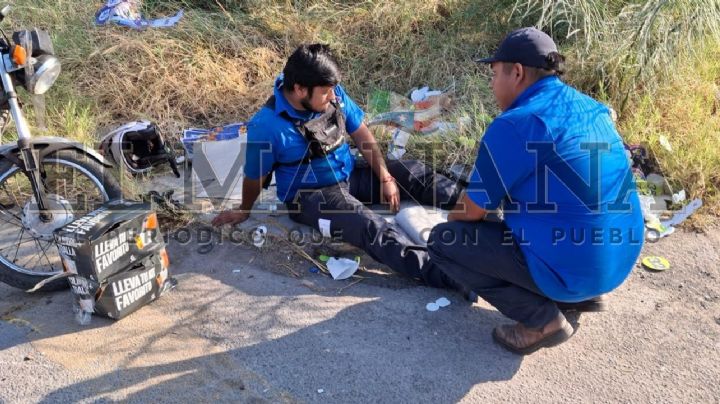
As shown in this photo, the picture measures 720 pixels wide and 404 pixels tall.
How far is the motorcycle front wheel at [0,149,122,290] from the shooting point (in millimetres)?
3150

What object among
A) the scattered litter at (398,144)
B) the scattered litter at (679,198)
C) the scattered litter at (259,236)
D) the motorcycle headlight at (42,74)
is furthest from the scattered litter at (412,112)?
the motorcycle headlight at (42,74)

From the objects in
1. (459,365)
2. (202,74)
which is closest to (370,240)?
(459,365)

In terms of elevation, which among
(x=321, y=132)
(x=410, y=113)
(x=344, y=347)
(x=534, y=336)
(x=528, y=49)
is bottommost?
(x=344, y=347)

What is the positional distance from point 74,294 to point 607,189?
245 cm

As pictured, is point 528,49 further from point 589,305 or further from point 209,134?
point 209,134

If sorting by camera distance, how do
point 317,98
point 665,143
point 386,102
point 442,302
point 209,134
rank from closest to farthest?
point 442,302
point 317,98
point 665,143
point 209,134
point 386,102

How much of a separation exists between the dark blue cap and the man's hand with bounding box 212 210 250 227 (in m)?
1.88

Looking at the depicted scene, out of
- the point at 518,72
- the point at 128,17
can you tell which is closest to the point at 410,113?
the point at 518,72

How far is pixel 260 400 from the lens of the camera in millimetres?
2461

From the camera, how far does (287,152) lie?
134 inches

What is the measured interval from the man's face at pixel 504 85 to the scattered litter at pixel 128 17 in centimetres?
405

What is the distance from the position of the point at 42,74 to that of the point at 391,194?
203cm

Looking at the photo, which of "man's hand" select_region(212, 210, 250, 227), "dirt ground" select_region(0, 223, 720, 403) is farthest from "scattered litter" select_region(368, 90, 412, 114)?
"dirt ground" select_region(0, 223, 720, 403)

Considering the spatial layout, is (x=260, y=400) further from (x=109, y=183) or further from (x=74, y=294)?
(x=109, y=183)
